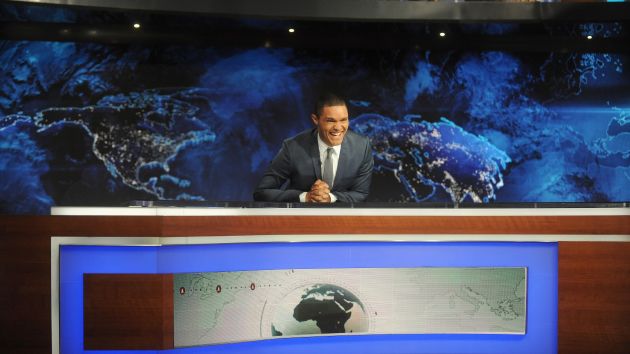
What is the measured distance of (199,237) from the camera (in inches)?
109

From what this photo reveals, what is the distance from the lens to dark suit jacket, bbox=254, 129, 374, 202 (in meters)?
3.96

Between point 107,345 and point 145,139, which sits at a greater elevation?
point 145,139

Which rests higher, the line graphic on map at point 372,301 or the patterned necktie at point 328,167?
the patterned necktie at point 328,167

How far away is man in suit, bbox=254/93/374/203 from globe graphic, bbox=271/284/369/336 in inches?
38.2

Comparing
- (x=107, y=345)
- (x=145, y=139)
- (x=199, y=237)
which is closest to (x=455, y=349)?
(x=199, y=237)

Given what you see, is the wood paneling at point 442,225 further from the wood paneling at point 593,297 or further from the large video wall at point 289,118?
the large video wall at point 289,118

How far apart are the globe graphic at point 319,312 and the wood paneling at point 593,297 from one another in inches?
31.2

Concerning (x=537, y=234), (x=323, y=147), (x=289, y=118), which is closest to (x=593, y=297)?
(x=537, y=234)

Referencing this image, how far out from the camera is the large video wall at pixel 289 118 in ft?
19.0

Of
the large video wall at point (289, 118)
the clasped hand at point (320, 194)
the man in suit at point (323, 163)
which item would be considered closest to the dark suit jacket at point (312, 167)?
the man in suit at point (323, 163)

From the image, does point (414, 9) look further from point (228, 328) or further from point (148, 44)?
point (228, 328)

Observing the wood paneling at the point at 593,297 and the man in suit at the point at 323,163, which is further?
the man in suit at the point at 323,163

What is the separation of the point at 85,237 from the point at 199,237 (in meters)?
0.41

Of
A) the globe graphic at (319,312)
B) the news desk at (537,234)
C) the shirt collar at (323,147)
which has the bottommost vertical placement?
the globe graphic at (319,312)
